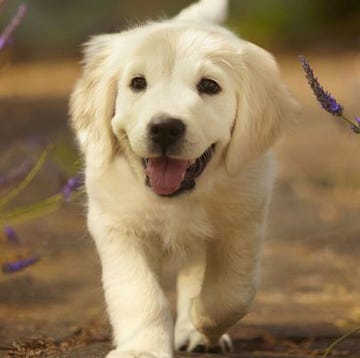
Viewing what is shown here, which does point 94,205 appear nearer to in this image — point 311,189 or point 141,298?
point 141,298

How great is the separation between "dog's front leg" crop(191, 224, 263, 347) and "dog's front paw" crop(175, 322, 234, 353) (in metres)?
0.24

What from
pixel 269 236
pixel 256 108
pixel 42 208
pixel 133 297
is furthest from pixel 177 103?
pixel 269 236

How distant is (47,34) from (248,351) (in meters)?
13.9

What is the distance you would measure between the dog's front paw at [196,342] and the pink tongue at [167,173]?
2.83ft

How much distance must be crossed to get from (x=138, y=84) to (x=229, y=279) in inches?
31.2

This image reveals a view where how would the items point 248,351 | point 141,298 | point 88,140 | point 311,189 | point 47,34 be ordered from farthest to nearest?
point 47,34, point 311,189, point 248,351, point 88,140, point 141,298

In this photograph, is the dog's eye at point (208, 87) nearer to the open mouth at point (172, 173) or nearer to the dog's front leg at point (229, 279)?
the open mouth at point (172, 173)

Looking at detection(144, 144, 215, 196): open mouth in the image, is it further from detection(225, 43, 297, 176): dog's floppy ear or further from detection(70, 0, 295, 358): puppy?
detection(225, 43, 297, 176): dog's floppy ear

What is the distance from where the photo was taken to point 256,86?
12.2 ft

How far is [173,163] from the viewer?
3.53 m

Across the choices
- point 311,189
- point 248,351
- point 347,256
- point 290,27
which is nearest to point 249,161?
point 248,351

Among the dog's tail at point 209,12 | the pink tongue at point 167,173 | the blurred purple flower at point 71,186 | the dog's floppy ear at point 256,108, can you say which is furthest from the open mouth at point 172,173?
the dog's tail at point 209,12

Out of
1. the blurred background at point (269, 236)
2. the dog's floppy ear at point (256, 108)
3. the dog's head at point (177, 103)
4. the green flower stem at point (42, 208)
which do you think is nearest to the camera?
the dog's head at point (177, 103)

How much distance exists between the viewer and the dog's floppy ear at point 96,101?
3732mm
